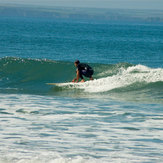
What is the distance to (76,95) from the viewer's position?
1647 centimetres

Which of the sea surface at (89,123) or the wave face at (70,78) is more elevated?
the sea surface at (89,123)

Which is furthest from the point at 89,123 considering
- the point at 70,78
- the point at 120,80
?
the point at 70,78

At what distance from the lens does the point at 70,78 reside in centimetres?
2450

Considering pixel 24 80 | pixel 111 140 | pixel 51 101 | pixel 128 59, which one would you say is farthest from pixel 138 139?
pixel 128 59

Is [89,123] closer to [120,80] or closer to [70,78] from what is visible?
[120,80]

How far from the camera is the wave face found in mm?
18000

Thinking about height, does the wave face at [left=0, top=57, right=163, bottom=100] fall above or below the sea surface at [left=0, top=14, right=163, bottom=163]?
below

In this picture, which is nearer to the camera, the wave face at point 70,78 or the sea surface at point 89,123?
the sea surface at point 89,123

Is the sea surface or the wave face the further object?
the wave face

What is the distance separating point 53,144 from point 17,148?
2.43ft

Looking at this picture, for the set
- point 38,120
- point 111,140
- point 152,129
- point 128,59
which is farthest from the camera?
point 128,59

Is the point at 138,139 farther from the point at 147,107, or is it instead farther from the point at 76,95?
the point at 76,95

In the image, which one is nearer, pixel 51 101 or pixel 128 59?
pixel 51 101

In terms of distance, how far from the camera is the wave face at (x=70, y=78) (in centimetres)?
1800
